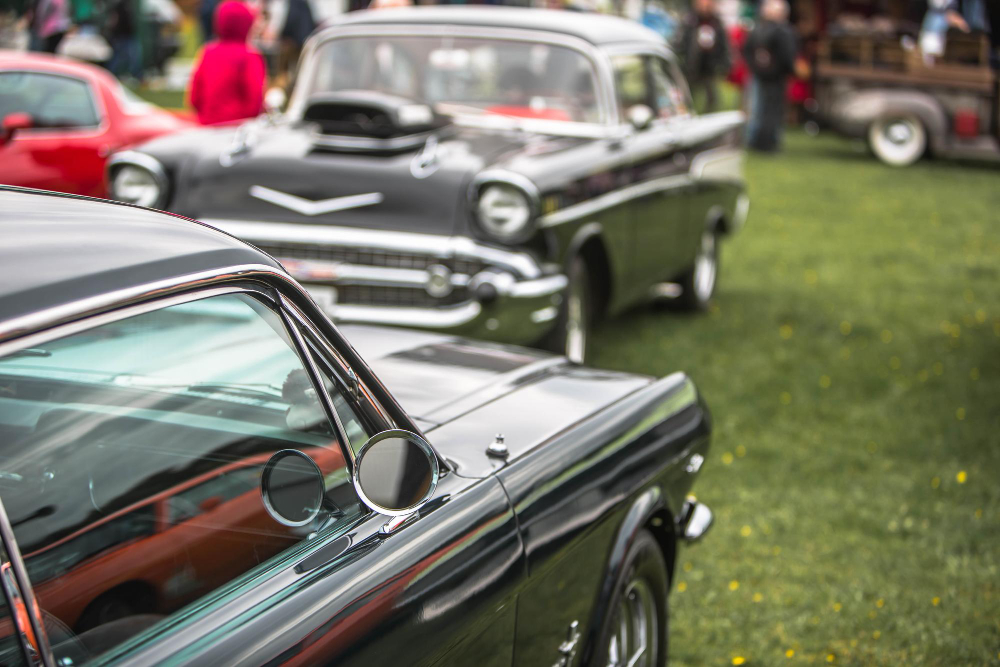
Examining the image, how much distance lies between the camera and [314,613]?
5.41 feet

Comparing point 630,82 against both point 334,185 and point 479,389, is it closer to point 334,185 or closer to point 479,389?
point 334,185

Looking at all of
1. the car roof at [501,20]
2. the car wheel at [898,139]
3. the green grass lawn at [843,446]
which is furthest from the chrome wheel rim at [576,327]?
the car wheel at [898,139]

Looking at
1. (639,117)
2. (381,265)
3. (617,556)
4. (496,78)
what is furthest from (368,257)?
(617,556)

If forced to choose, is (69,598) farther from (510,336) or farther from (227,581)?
(510,336)

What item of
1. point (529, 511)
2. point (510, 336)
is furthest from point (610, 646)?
point (510, 336)

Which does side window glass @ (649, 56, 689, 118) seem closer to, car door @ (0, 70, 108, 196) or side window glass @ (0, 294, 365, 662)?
car door @ (0, 70, 108, 196)

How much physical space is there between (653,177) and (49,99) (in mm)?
3982

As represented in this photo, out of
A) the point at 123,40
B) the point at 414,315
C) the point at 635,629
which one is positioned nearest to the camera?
the point at 635,629

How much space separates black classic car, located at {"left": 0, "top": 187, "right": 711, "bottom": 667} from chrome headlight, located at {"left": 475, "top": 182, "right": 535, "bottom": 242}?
2583mm

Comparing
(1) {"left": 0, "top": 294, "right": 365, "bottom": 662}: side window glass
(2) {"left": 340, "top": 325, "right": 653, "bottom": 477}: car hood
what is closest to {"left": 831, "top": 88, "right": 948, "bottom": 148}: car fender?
(2) {"left": 340, "top": 325, "right": 653, "bottom": 477}: car hood

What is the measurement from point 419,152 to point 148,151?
133 cm

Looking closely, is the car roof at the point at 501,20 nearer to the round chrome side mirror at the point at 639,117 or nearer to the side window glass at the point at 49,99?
the round chrome side mirror at the point at 639,117

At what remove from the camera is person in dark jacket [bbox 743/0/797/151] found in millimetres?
15281

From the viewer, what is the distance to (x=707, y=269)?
7.90m
